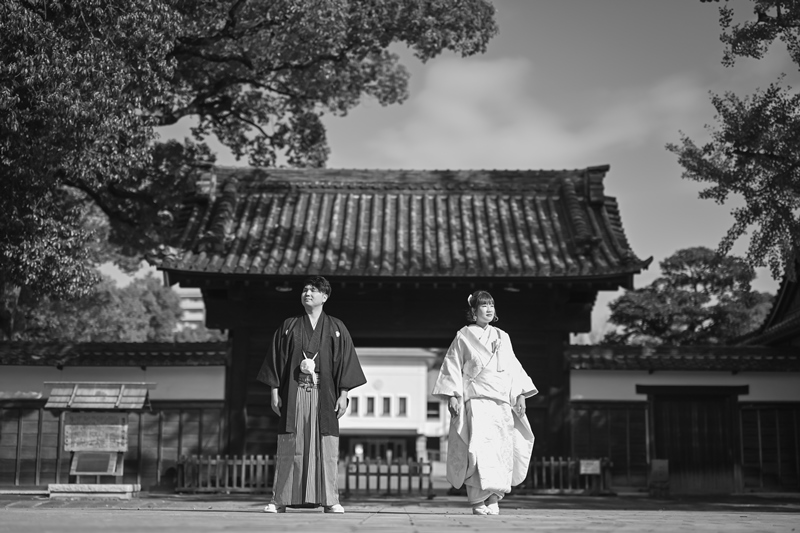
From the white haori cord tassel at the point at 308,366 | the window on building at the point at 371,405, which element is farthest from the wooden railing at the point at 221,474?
the window on building at the point at 371,405

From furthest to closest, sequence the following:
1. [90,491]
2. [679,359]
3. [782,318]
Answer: [782,318] < [679,359] < [90,491]

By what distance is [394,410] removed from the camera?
156 feet

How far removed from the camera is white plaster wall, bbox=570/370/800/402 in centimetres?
1502

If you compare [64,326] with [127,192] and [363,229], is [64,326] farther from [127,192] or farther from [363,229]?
[363,229]

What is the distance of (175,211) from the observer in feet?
62.4

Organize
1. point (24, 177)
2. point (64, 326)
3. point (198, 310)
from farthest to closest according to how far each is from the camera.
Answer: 1. point (198, 310)
2. point (64, 326)
3. point (24, 177)

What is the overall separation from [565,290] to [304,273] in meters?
4.06

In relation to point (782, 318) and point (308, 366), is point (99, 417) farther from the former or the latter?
point (782, 318)

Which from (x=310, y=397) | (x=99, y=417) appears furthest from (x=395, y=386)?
(x=310, y=397)

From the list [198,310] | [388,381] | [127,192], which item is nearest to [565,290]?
[127,192]

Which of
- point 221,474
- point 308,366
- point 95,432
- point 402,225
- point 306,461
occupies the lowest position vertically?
point 221,474

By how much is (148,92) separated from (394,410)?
36.0 meters

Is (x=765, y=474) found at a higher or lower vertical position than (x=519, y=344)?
lower

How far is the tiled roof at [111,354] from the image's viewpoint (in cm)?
1464
